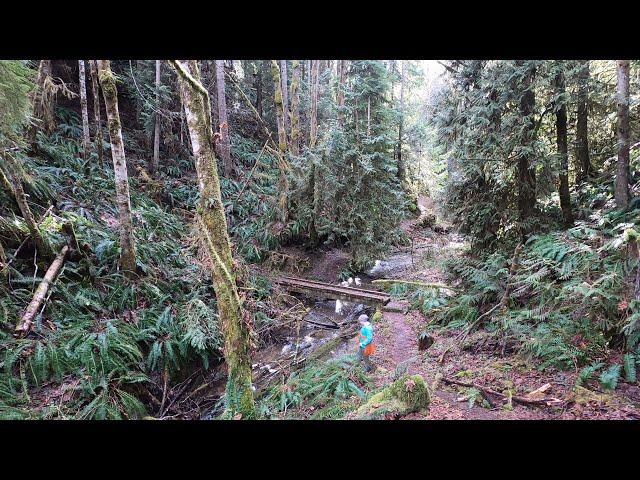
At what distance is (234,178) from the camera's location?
52.1ft

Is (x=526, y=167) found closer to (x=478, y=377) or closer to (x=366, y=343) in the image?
(x=478, y=377)

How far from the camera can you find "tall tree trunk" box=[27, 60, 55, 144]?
10273mm

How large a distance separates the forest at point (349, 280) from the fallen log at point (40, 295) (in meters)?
0.04

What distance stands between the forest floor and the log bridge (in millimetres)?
661

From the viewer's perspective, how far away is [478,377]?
5.38 meters

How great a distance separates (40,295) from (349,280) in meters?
8.79

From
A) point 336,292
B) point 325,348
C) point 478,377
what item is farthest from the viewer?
point 336,292

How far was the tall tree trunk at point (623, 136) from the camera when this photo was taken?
16.7 feet

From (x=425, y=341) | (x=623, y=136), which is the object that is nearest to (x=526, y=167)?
(x=623, y=136)

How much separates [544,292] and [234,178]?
519 inches

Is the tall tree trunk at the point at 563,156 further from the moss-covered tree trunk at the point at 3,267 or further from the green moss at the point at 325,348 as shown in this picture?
the moss-covered tree trunk at the point at 3,267

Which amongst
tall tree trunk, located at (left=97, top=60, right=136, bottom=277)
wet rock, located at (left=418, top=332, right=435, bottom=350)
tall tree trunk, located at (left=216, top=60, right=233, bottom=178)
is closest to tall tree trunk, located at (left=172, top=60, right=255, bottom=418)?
tall tree trunk, located at (left=97, top=60, right=136, bottom=277)

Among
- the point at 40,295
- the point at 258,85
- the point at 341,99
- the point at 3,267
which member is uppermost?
the point at 258,85
